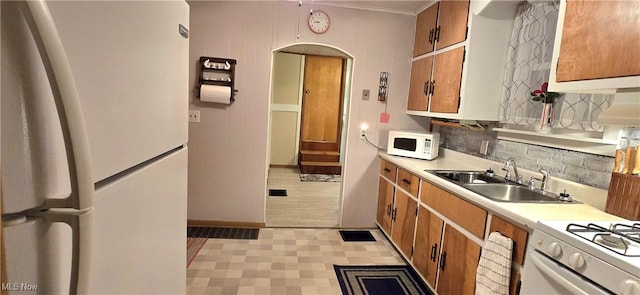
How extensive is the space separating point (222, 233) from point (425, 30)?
9.37ft

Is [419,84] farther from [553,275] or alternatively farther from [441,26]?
[553,275]

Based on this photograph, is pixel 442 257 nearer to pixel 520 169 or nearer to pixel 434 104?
pixel 520 169

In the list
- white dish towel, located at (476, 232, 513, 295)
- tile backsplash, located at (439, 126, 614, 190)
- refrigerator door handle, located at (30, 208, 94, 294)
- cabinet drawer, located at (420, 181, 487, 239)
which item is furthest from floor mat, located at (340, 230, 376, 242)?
refrigerator door handle, located at (30, 208, 94, 294)

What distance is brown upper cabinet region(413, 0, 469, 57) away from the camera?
2436 millimetres

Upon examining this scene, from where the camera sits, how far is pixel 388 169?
316 centimetres

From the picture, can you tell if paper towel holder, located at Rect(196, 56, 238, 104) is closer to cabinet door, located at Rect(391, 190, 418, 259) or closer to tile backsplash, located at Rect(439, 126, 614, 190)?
cabinet door, located at Rect(391, 190, 418, 259)

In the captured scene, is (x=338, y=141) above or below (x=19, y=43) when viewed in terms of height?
below

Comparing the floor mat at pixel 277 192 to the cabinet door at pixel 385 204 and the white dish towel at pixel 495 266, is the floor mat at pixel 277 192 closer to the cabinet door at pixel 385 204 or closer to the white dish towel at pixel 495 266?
the cabinet door at pixel 385 204

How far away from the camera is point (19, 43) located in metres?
0.41

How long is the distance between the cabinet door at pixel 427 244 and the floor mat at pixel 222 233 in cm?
156

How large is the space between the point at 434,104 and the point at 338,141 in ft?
11.6

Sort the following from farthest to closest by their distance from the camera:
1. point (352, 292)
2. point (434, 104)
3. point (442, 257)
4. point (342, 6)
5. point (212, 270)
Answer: point (342, 6)
point (434, 104)
point (212, 270)
point (352, 292)
point (442, 257)

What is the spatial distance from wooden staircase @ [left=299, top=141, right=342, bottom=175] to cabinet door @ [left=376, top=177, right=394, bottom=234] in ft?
8.01

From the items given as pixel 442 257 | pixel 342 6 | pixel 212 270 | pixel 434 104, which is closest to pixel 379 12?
pixel 342 6
